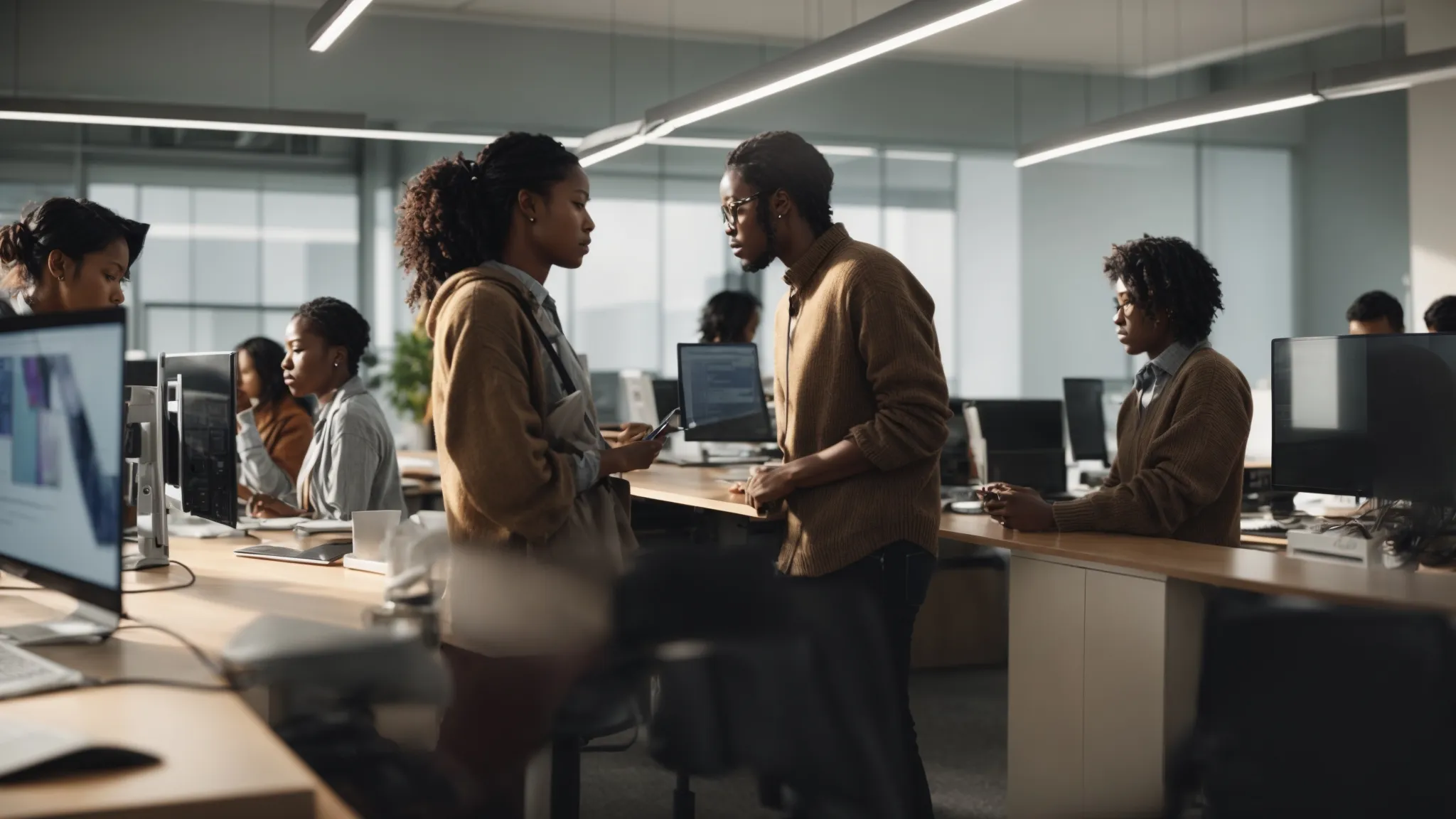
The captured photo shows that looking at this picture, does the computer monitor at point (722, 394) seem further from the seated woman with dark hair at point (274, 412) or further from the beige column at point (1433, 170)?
the beige column at point (1433, 170)

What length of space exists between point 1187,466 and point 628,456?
52.8 inches

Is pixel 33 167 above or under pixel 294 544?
above

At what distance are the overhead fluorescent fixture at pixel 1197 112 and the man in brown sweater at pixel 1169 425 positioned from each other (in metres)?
2.81

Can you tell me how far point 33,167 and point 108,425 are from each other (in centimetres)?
782

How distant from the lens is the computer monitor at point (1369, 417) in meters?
2.77

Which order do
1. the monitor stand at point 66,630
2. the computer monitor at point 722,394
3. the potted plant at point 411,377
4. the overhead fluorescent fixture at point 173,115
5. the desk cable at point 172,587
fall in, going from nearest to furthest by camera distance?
1. the monitor stand at point 66,630
2. the desk cable at point 172,587
3. the computer monitor at point 722,394
4. the overhead fluorescent fixture at point 173,115
5. the potted plant at point 411,377

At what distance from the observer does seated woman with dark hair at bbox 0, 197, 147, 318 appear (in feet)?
A: 9.03

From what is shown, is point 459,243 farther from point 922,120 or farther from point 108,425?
point 922,120

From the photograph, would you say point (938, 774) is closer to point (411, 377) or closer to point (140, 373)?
point (140, 373)

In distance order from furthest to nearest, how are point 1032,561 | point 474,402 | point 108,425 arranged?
1. point 1032,561
2. point 474,402
3. point 108,425

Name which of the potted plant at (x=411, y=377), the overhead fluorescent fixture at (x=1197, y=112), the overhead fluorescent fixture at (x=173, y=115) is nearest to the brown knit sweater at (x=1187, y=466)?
the overhead fluorescent fixture at (x=1197, y=112)

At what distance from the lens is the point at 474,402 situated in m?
2.07

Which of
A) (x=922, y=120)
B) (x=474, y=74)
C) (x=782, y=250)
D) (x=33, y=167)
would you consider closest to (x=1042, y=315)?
(x=922, y=120)

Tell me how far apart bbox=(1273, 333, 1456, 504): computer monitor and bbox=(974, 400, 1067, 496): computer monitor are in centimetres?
195
